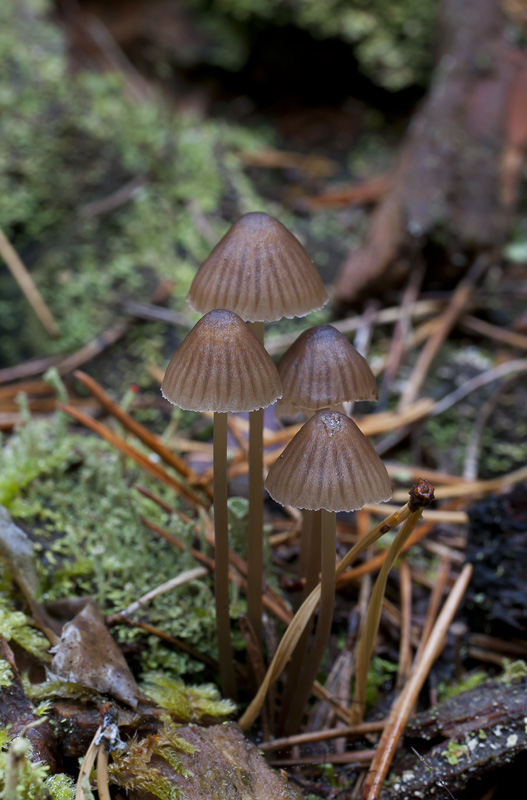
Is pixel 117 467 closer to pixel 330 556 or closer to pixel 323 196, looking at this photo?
pixel 330 556

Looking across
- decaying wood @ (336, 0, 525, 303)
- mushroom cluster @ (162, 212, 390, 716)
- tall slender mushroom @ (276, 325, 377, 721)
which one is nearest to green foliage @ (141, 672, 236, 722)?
mushroom cluster @ (162, 212, 390, 716)

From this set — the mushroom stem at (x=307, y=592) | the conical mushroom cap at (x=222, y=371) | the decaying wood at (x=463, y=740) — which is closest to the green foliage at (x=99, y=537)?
the mushroom stem at (x=307, y=592)

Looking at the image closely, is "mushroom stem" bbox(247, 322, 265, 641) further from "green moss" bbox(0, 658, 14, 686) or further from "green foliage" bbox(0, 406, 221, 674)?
"green moss" bbox(0, 658, 14, 686)

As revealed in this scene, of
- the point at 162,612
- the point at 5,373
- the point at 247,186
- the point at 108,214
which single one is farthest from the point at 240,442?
the point at 247,186

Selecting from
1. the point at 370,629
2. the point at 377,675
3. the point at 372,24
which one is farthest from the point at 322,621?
the point at 372,24

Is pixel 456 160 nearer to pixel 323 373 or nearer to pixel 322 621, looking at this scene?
pixel 323 373
